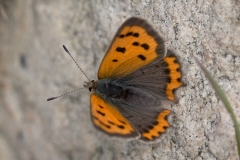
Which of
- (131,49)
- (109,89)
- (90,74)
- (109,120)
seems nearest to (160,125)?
(109,120)

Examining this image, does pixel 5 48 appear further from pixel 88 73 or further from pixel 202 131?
pixel 202 131

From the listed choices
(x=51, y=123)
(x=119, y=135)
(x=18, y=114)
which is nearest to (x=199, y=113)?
(x=119, y=135)

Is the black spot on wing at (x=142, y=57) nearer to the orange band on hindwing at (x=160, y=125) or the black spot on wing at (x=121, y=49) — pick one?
the black spot on wing at (x=121, y=49)

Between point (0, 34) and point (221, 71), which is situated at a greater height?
point (0, 34)

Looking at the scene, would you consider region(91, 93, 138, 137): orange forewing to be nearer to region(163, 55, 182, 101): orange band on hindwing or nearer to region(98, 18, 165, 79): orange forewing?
region(98, 18, 165, 79): orange forewing

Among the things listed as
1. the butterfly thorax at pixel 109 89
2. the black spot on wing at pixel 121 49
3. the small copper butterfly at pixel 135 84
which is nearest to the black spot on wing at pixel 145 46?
the small copper butterfly at pixel 135 84

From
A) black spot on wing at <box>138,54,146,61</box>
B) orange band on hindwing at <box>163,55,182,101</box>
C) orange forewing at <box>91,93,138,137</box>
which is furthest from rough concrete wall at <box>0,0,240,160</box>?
orange forewing at <box>91,93,138,137</box>

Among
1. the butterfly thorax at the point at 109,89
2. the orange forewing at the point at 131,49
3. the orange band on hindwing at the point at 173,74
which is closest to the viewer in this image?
the orange forewing at the point at 131,49
